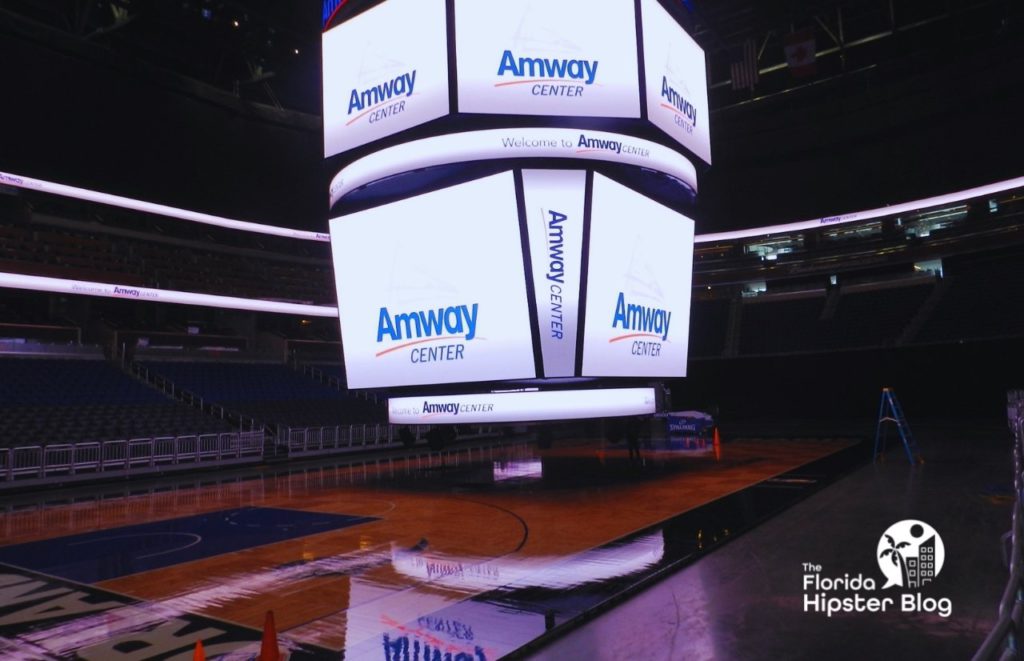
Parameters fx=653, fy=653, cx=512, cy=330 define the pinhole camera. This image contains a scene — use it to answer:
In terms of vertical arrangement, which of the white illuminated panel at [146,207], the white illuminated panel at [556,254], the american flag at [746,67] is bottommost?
the white illuminated panel at [556,254]

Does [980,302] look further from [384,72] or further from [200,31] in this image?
[200,31]

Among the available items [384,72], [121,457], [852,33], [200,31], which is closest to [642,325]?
[384,72]

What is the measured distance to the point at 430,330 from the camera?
43.5 ft

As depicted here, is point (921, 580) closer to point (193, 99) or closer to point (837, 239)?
point (193, 99)

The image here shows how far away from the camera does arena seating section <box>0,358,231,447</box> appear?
18.3 metres

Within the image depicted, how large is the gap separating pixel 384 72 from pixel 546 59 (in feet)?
11.1

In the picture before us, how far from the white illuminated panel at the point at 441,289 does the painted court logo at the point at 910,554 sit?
250 inches

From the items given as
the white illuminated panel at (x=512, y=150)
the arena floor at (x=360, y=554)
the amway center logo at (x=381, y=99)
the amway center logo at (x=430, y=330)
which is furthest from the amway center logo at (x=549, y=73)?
the arena floor at (x=360, y=554)

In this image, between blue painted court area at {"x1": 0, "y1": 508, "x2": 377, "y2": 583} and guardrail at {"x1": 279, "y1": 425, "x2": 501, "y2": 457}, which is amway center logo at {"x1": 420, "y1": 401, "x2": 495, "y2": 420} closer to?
blue painted court area at {"x1": 0, "y1": 508, "x2": 377, "y2": 583}

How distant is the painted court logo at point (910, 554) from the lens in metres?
7.02

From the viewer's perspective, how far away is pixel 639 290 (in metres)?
14.1

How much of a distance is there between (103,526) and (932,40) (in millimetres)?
37390

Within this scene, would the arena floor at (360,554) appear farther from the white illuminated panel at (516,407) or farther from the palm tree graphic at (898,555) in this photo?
the palm tree graphic at (898,555)

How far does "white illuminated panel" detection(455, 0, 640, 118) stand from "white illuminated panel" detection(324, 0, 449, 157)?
0.57 m
